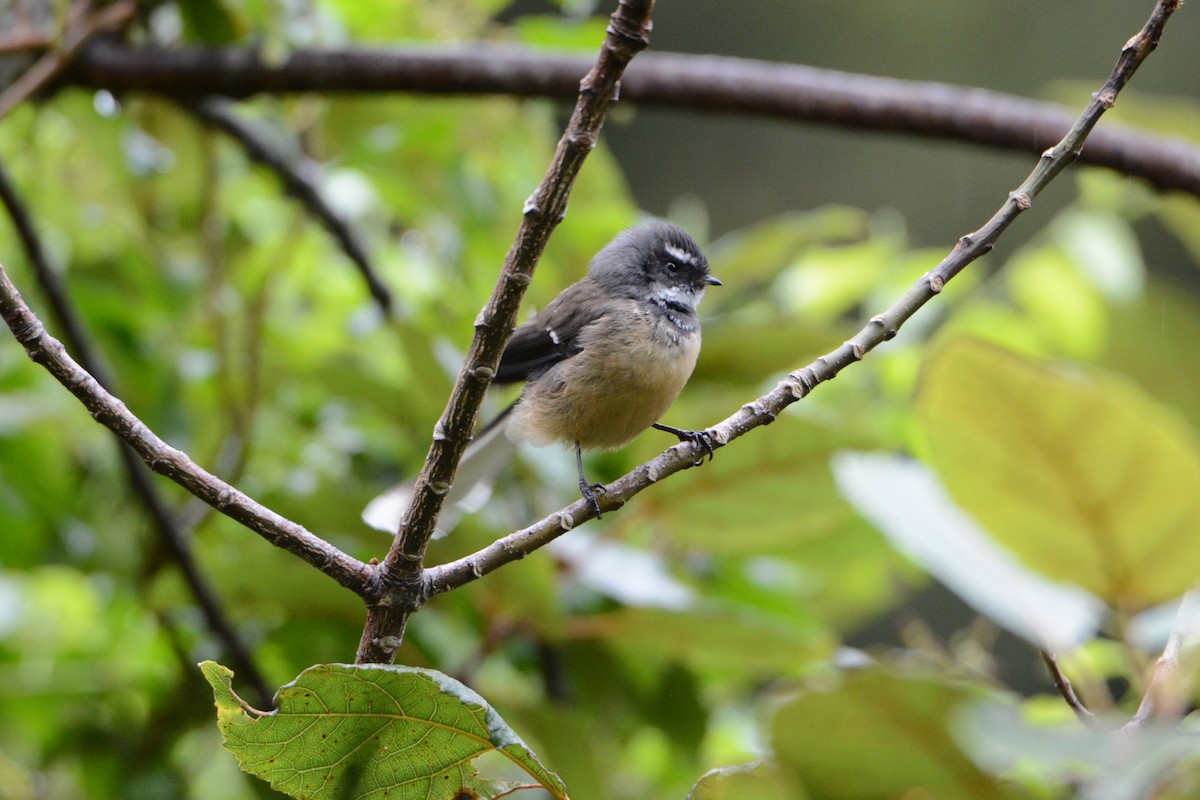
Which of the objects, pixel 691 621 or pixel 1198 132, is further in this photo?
pixel 1198 132

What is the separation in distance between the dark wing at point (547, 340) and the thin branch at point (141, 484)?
0.77 m

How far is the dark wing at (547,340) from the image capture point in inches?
101

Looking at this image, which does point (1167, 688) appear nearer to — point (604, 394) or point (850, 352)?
point (850, 352)

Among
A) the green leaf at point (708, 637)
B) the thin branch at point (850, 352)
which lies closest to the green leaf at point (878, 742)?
the thin branch at point (850, 352)

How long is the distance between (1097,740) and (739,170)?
28.9ft

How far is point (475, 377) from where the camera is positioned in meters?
1.18

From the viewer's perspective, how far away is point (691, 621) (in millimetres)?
2285

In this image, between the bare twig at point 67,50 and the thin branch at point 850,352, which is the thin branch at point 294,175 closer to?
the bare twig at point 67,50

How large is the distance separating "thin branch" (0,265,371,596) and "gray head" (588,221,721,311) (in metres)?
1.62

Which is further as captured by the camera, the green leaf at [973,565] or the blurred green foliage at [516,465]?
the green leaf at [973,565]

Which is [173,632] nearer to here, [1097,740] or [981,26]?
[1097,740]

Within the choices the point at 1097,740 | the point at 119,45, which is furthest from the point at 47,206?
the point at 1097,740

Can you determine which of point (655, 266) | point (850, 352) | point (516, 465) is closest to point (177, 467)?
point (850, 352)

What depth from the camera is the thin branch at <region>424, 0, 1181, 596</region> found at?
4.08 ft
